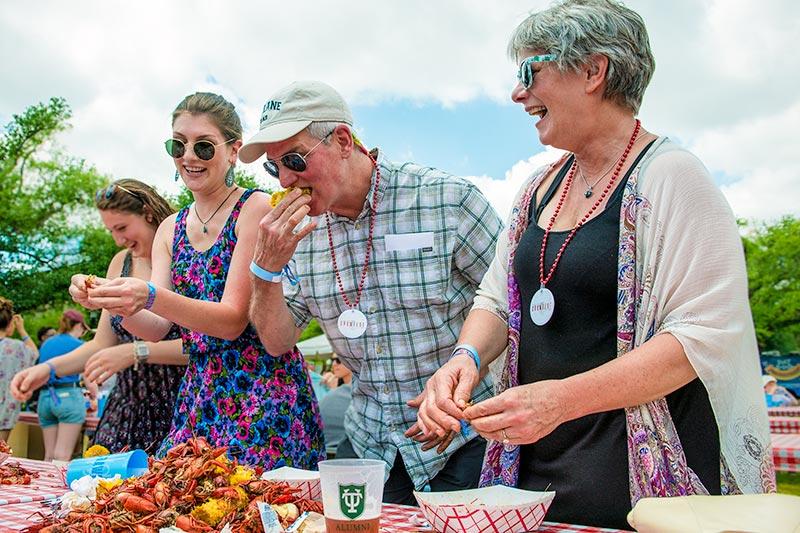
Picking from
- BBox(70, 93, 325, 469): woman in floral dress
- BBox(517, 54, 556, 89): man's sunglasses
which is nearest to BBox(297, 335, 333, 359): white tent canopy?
BBox(70, 93, 325, 469): woman in floral dress

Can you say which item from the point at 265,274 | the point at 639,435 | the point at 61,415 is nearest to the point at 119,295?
the point at 265,274

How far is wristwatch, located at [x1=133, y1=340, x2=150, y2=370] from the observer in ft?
10.6

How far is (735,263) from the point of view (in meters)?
1.79

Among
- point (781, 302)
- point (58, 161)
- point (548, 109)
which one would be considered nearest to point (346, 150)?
point (548, 109)

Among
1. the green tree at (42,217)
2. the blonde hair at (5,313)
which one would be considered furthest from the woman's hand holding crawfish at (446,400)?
the green tree at (42,217)

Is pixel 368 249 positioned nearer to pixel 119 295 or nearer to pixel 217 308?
pixel 217 308

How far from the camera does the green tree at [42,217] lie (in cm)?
2506

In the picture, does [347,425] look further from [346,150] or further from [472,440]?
[346,150]

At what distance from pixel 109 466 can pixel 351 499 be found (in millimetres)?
1143

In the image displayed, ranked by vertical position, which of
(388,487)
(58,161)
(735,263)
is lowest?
(388,487)

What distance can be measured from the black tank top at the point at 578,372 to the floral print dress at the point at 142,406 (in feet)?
6.55

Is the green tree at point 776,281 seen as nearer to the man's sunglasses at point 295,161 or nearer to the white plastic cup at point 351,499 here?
the man's sunglasses at point 295,161

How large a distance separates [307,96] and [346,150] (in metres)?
0.25

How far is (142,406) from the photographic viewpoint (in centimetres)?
352
